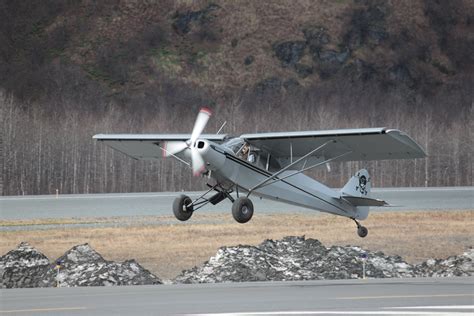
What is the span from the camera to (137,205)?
53219mm

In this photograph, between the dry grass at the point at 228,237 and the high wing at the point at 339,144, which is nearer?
the high wing at the point at 339,144

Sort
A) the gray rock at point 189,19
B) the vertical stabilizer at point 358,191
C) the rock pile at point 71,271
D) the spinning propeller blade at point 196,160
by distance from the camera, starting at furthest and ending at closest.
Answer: the gray rock at point 189,19, the vertical stabilizer at point 358,191, the rock pile at point 71,271, the spinning propeller blade at point 196,160

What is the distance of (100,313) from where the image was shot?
16812 mm

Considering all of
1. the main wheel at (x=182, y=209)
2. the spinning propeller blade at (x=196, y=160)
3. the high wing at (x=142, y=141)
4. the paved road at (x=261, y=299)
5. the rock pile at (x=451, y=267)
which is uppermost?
the high wing at (x=142, y=141)

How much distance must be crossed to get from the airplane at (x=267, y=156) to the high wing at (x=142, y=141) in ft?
0.11

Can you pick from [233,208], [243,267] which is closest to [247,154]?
[233,208]

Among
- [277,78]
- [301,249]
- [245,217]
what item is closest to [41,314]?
[245,217]

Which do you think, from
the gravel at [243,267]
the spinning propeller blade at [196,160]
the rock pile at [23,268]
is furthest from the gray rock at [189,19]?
the spinning propeller blade at [196,160]

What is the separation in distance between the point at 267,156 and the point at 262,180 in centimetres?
93

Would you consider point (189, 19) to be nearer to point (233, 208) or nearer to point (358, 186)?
point (358, 186)

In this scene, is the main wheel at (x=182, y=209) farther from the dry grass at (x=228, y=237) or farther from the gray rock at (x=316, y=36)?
the gray rock at (x=316, y=36)

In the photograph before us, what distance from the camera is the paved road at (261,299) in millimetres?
17109

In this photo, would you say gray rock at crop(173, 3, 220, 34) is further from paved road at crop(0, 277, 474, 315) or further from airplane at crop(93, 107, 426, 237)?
paved road at crop(0, 277, 474, 315)

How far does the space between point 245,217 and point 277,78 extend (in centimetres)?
9998
